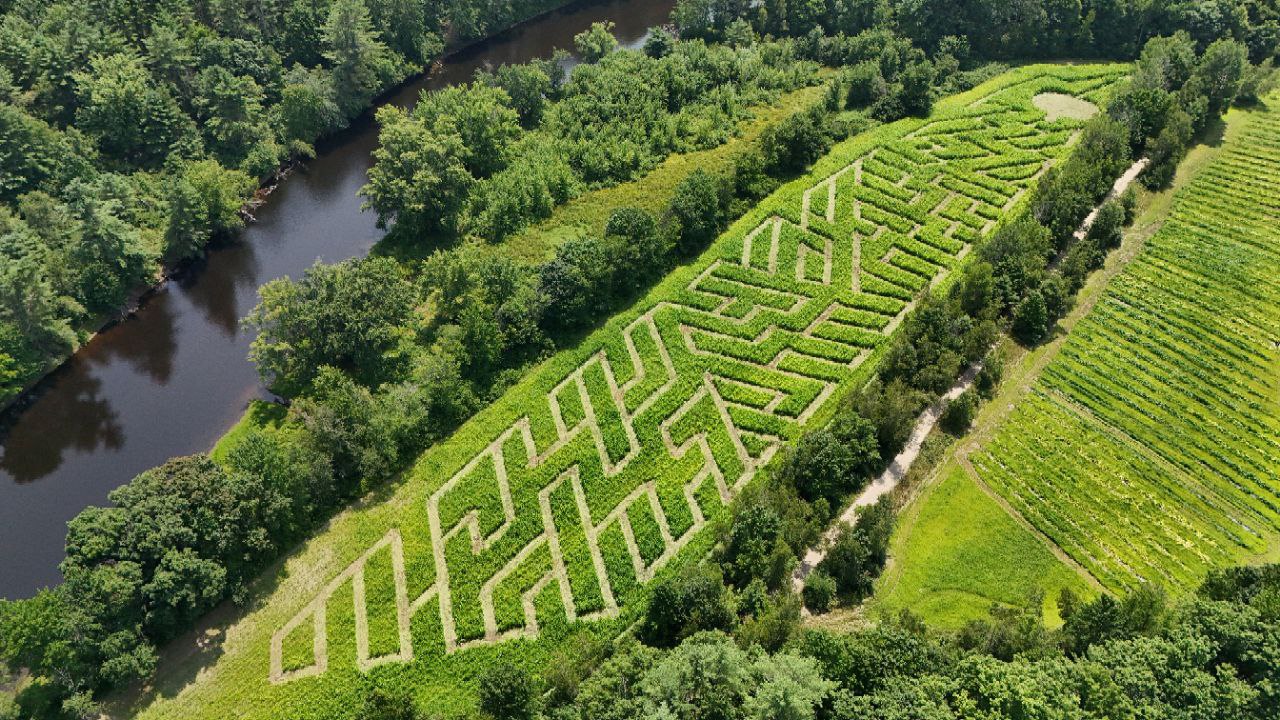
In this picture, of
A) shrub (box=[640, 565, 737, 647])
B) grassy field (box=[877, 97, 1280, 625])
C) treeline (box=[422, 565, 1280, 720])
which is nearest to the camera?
treeline (box=[422, 565, 1280, 720])

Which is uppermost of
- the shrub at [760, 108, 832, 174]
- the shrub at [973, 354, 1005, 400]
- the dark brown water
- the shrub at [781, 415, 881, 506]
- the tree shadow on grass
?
the dark brown water

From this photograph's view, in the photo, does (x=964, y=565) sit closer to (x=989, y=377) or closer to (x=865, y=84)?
(x=989, y=377)

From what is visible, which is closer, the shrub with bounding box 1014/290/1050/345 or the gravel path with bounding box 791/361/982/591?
the gravel path with bounding box 791/361/982/591

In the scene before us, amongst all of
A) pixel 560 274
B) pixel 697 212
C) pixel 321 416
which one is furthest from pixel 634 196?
pixel 321 416

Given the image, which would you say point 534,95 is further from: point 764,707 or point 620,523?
point 764,707

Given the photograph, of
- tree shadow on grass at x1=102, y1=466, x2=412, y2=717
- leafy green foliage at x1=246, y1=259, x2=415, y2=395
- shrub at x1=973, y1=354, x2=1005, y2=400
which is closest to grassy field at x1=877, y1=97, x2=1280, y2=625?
shrub at x1=973, y1=354, x2=1005, y2=400

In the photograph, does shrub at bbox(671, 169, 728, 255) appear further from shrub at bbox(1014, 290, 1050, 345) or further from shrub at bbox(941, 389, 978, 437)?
shrub at bbox(1014, 290, 1050, 345)

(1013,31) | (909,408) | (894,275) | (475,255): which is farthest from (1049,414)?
(1013,31)
